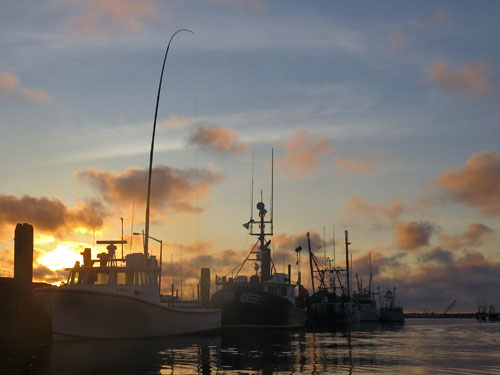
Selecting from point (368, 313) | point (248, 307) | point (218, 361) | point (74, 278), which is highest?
point (74, 278)

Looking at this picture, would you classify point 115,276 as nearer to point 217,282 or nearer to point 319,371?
point 319,371

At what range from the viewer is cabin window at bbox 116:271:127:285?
4097cm

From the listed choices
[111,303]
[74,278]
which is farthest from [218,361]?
[74,278]

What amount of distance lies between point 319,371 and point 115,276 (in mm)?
20285

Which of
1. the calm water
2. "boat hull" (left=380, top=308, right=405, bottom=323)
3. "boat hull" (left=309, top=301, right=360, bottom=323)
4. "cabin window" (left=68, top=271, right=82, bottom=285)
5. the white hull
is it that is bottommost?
"boat hull" (left=380, top=308, right=405, bottom=323)

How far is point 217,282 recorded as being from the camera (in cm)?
7231

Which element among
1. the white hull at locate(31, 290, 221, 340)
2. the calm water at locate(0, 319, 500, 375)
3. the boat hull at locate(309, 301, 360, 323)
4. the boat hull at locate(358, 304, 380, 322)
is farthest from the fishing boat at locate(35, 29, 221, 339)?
the boat hull at locate(358, 304, 380, 322)

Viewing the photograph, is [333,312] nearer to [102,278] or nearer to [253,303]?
[253,303]

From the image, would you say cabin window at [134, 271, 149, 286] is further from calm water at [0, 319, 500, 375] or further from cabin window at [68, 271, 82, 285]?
calm water at [0, 319, 500, 375]

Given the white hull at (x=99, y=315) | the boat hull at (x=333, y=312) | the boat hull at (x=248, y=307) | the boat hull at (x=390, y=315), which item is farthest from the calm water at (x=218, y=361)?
the boat hull at (x=390, y=315)

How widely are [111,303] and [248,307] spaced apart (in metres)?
29.8

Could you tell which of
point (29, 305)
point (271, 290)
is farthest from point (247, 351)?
point (271, 290)

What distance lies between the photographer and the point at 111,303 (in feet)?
124

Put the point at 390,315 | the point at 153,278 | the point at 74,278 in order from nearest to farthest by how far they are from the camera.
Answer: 1. the point at 74,278
2. the point at 153,278
3. the point at 390,315
